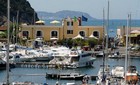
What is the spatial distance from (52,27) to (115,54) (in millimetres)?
15447

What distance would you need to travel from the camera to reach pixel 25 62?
67.1 meters

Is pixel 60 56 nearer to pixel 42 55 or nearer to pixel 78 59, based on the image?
pixel 42 55

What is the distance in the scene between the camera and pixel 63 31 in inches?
3546

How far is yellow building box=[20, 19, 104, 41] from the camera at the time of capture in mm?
89625

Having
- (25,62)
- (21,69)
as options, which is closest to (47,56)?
(25,62)

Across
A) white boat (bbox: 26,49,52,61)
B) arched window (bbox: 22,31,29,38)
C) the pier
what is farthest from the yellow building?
the pier

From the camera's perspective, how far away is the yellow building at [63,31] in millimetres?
89625

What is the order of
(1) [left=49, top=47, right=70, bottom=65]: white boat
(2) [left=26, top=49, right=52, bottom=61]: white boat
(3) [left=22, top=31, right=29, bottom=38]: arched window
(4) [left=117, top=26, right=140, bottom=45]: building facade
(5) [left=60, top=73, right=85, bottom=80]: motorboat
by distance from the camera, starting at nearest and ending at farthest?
1. (5) [left=60, top=73, right=85, bottom=80]: motorboat
2. (1) [left=49, top=47, right=70, bottom=65]: white boat
3. (2) [left=26, top=49, right=52, bottom=61]: white boat
4. (4) [left=117, top=26, right=140, bottom=45]: building facade
5. (3) [left=22, top=31, right=29, bottom=38]: arched window

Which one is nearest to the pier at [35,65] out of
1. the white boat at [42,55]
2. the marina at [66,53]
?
the marina at [66,53]

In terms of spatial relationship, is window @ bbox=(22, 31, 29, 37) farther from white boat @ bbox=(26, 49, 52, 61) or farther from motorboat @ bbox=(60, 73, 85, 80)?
motorboat @ bbox=(60, 73, 85, 80)

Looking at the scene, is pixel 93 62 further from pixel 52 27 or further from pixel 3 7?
pixel 3 7

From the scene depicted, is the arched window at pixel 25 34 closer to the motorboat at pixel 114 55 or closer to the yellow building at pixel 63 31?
the yellow building at pixel 63 31

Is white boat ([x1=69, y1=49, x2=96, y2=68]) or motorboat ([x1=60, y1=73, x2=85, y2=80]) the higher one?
white boat ([x1=69, y1=49, x2=96, y2=68])

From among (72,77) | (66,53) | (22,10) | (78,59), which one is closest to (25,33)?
(66,53)
